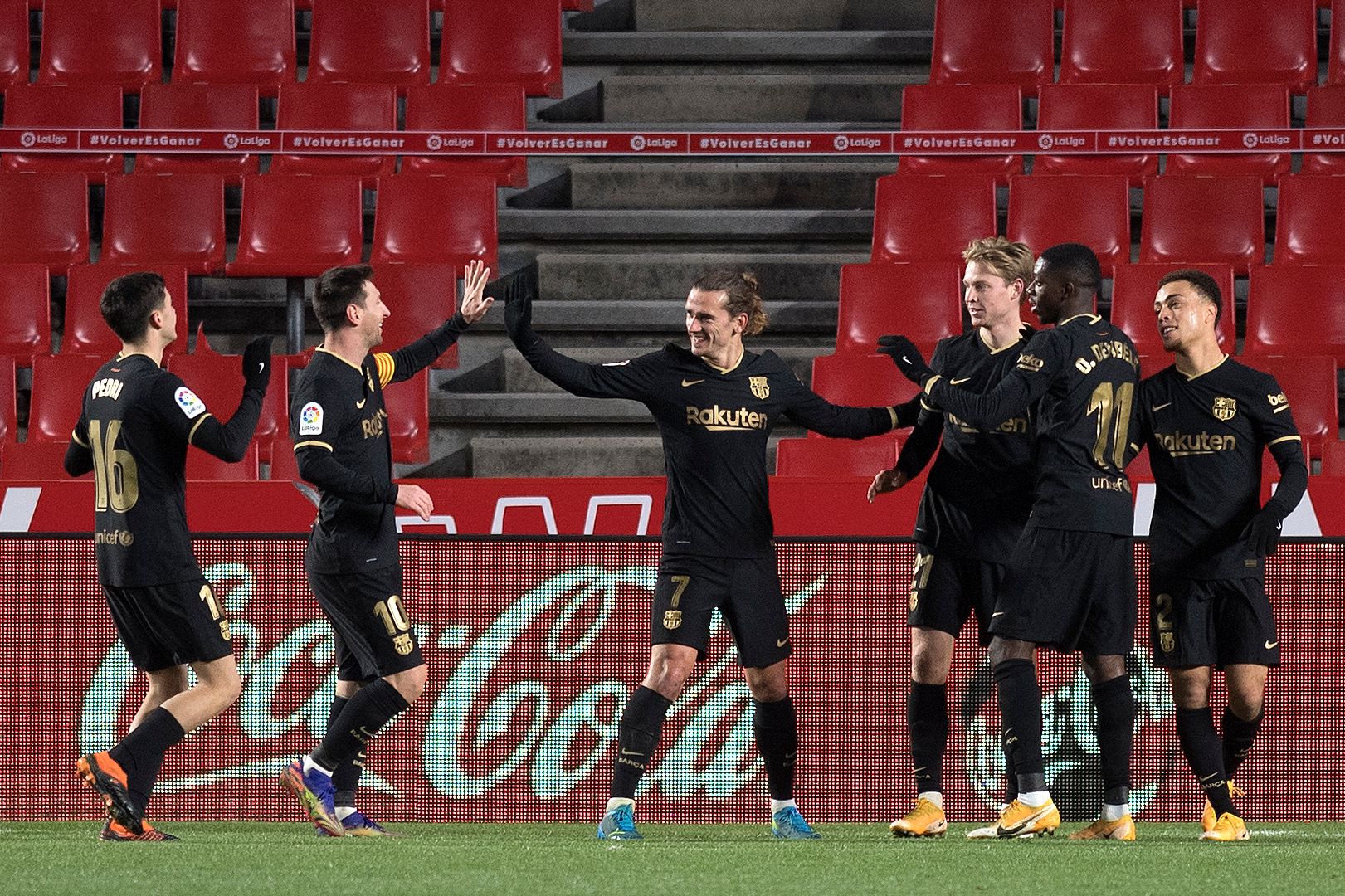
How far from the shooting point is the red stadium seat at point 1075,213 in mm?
10031

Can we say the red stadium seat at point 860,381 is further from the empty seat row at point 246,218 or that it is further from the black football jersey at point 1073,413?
the black football jersey at point 1073,413

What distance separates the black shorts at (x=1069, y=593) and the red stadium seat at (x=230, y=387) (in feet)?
15.0

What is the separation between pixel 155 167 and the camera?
11.3m

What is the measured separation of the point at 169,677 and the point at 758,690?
6.10 ft

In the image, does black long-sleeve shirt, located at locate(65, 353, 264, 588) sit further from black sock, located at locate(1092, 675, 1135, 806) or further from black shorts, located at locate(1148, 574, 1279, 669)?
black shorts, located at locate(1148, 574, 1279, 669)

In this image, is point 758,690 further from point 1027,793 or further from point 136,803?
point 136,803

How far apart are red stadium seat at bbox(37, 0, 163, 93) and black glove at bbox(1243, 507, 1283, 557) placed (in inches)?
336

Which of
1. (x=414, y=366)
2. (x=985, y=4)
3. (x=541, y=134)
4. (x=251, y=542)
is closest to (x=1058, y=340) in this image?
(x=414, y=366)

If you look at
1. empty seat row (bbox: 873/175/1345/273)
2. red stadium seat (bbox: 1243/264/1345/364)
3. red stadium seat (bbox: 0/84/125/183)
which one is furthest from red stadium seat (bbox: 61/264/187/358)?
red stadium seat (bbox: 1243/264/1345/364)

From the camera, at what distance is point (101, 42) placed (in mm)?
11875

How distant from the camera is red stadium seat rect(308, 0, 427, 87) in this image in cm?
1180

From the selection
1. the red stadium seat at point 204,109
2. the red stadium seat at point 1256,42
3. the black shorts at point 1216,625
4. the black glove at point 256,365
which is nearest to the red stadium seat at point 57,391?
the red stadium seat at point 204,109

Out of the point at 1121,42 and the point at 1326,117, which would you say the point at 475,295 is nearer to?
the point at 1326,117

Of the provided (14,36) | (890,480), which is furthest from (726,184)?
(890,480)
